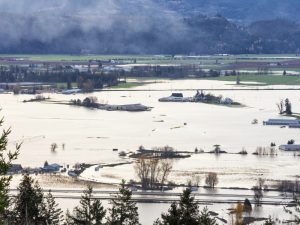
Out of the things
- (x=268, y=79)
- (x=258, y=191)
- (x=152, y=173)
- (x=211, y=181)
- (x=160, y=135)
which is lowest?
(x=258, y=191)

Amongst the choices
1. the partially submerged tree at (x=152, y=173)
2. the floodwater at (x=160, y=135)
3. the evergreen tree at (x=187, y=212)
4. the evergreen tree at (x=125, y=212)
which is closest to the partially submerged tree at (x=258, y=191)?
the floodwater at (x=160, y=135)

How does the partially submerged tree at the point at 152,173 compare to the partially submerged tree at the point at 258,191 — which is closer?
the partially submerged tree at the point at 258,191

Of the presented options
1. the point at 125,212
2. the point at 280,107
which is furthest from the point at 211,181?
the point at 280,107

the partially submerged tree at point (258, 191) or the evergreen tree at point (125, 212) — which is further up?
the partially submerged tree at point (258, 191)

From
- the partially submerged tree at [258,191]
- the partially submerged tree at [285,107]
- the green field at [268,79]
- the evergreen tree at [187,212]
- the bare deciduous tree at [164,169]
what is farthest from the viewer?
the green field at [268,79]

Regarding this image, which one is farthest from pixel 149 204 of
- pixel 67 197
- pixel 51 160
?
pixel 51 160

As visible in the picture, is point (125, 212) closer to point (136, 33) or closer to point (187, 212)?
point (187, 212)

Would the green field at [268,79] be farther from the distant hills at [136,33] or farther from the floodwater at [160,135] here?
the distant hills at [136,33]

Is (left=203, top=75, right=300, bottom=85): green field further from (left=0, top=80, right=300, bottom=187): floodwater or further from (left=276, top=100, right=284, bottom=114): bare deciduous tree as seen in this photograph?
(left=276, top=100, right=284, bottom=114): bare deciduous tree

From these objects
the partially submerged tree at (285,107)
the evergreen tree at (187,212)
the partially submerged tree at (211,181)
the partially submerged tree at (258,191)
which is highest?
the partially submerged tree at (285,107)
